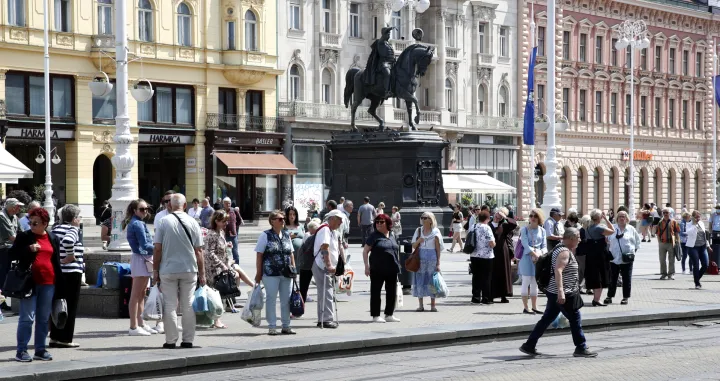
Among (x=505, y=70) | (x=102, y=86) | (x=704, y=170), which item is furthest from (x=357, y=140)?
(x=704, y=170)

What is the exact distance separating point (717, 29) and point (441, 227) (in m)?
51.1

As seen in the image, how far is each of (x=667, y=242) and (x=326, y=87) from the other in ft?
110

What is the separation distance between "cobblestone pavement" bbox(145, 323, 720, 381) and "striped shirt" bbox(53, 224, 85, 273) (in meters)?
2.22

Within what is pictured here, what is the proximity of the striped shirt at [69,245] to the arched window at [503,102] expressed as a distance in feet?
179

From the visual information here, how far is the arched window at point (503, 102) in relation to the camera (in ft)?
225

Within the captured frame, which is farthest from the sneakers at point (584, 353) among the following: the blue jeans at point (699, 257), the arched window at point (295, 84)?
the arched window at point (295, 84)

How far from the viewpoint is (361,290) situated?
24.1 m

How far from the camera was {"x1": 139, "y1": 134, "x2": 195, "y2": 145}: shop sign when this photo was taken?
52812mm

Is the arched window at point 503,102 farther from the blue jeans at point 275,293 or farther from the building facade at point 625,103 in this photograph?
the blue jeans at point 275,293

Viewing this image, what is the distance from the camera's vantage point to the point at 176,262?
1459cm

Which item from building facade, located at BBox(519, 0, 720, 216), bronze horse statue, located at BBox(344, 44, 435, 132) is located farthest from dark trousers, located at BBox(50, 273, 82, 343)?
building facade, located at BBox(519, 0, 720, 216)

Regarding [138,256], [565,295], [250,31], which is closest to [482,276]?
[565,295]

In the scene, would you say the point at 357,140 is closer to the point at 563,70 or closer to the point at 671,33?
the point at 563,70

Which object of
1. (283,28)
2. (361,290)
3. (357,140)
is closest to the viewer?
(361,290)
